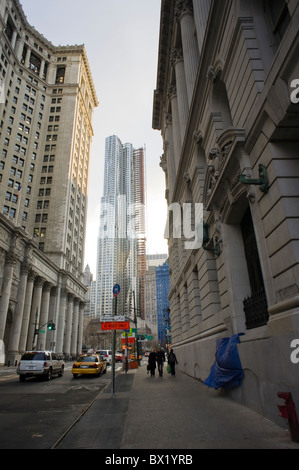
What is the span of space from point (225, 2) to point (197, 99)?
175 inches

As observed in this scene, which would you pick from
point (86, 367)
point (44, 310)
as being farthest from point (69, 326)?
point (86, 367)

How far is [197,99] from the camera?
587 inches

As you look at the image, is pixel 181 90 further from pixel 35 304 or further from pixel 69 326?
pixel 69 326

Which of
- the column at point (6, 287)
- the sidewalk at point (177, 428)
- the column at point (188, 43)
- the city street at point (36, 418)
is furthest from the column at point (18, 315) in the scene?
the sidewalk at point (177, 428)

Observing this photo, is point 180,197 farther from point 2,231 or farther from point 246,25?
point 2,231

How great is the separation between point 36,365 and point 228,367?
49.1 feet

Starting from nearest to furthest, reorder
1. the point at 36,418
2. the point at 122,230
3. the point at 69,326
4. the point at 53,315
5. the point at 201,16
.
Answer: the point at 36,418
the point at 201,16
the point at 53,315
the point at 69,326
the point at 122,230

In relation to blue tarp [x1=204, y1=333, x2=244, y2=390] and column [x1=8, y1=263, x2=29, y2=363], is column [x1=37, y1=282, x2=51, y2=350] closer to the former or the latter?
column [x1=8, y1=263, x2=29, y2=363]

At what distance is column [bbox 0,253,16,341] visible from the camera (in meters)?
34.3

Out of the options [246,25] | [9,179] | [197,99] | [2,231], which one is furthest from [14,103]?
[246,25]

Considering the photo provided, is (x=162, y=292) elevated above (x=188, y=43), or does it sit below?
above

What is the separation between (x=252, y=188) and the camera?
825cm

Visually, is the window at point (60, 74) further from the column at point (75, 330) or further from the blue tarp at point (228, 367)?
the blue tarp at point (228, 367)

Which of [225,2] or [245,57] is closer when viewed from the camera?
[245,57]
